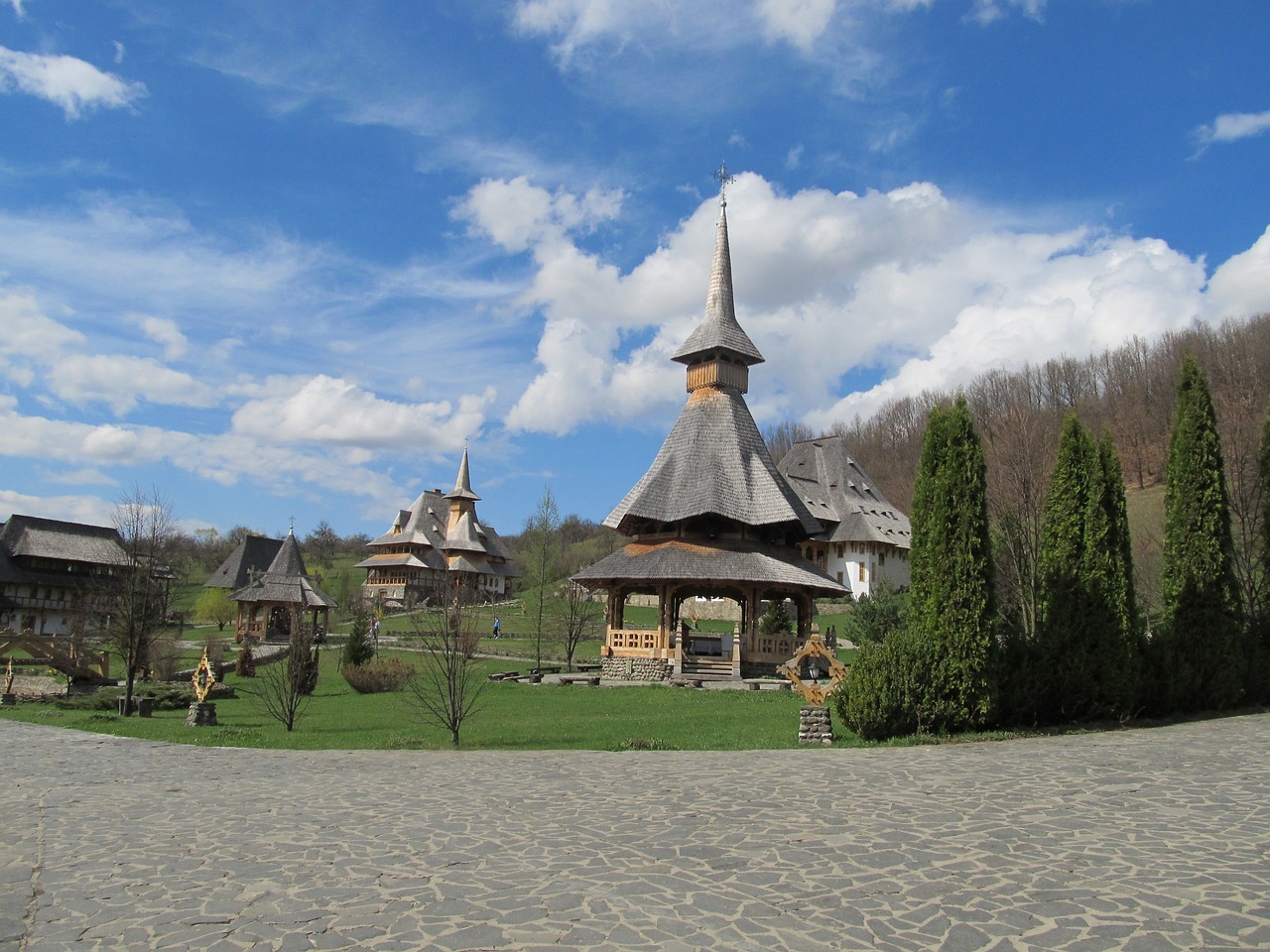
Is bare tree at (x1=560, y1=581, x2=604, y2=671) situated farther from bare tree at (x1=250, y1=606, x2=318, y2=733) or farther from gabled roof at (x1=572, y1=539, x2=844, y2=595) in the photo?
bare tree at (x1=250, y1=606, x2=318, y2=733)

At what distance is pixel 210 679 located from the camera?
59.2ft

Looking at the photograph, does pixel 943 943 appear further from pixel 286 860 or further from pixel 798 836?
pixel 286 860

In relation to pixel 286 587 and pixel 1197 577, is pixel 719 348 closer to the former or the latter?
pixel 1197 577

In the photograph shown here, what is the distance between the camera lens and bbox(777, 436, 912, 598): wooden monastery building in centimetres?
5216

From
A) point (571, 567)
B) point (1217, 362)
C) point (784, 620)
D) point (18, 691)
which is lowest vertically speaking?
point (18, 691)

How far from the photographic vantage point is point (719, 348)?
98.7 ft

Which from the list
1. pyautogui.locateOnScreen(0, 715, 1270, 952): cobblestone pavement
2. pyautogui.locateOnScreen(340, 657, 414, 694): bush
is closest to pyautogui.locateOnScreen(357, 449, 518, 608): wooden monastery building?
pyautogui.locateOnScreen(340, 657, 414, 694): bush

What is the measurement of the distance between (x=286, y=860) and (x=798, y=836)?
376 cm

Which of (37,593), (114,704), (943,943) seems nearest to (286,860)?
(943,943)

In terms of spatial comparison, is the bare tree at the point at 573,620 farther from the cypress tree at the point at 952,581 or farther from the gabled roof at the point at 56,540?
the gabled roof at the point at 56,540

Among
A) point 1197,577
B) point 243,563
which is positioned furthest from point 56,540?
point 1197,577

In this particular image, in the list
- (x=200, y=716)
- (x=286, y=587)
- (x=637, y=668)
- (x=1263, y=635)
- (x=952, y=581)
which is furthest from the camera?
(x=286, y=587)

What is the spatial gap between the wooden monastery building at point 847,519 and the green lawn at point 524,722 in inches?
1189

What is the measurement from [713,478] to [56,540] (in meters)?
46.6
